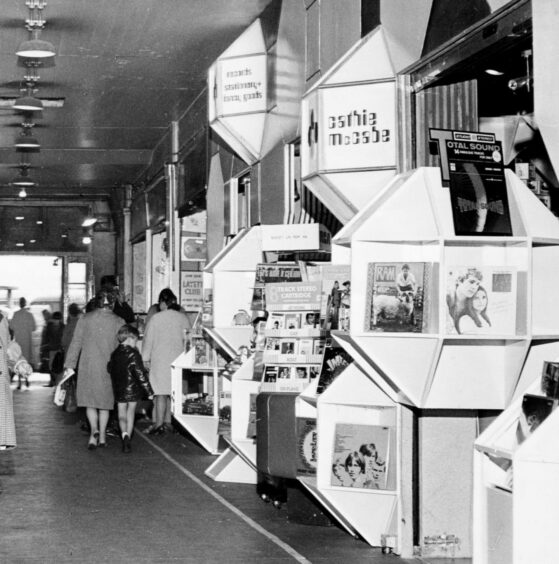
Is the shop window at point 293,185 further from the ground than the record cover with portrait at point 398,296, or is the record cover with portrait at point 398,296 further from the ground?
the shop window at point 293,185

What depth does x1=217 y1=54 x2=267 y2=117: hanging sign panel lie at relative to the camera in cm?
1093

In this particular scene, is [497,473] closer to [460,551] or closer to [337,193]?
[460,551]

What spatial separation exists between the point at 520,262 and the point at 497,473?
4.51 feet

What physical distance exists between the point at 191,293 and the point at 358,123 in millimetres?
8854

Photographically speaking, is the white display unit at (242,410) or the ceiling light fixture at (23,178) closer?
the white display unit at (242,410)

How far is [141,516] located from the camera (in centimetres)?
823

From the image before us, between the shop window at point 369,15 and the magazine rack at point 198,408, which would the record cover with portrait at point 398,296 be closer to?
the shop window at point 369,15

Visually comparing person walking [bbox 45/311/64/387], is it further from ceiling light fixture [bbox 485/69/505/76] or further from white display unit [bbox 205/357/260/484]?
ceiling light fixture [bbox 485/69/505/76]

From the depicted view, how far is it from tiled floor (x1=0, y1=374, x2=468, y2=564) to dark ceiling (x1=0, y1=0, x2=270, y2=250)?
13.6ft

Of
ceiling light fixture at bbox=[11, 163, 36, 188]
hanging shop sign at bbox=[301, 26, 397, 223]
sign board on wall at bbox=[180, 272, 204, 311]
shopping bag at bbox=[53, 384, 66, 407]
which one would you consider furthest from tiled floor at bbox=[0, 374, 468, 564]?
ceiling light fixture at bbox=[11, 163, 36, 188]

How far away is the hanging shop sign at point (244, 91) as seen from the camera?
431 inches

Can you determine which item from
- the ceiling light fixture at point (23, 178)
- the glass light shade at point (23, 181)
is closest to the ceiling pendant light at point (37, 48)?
the ceiling light fixture at point (23, 178)

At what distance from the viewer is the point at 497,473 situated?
5.20 m

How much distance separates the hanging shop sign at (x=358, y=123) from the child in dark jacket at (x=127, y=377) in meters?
5.02
